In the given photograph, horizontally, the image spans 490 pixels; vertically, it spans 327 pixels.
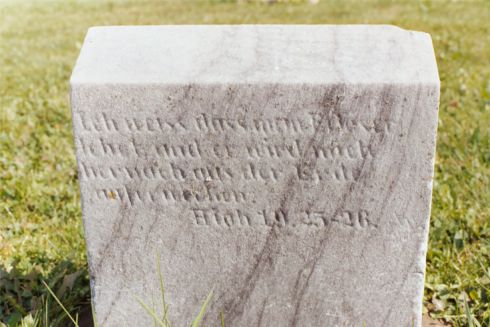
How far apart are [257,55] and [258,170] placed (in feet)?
1.32

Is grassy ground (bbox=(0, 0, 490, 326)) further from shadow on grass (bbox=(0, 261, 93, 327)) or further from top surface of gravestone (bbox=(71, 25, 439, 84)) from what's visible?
top surface of gravestone (bbox=(71, 25, 439, 84))

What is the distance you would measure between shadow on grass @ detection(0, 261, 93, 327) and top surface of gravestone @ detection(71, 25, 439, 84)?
41.1 inches

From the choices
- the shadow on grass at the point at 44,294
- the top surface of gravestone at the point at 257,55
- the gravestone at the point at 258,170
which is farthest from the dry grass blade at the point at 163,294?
the top surface of gravestone at the point at 257,55

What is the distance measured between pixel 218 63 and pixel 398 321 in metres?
1.16

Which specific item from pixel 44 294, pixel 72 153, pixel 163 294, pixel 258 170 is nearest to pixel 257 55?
pixel 258 170

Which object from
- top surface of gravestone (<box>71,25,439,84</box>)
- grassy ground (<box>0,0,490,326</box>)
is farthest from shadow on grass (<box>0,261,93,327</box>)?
top surface of gravestone (<box>71,25,439,84</box>)

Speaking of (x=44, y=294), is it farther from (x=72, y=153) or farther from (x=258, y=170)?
(x=72, y=153)

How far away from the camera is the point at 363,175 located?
2236 mm

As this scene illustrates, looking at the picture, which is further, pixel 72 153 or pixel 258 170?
pixel 72 153

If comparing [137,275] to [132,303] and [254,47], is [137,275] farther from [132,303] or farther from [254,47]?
[254,47]

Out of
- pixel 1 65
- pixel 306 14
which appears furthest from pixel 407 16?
pixel 1 65

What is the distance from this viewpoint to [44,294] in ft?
9.18

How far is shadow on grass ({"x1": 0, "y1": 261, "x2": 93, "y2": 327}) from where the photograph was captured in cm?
266

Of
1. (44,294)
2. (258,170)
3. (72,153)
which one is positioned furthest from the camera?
(72,153)
